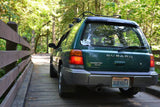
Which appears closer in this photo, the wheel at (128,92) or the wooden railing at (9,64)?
the wooden railing at (9,64)

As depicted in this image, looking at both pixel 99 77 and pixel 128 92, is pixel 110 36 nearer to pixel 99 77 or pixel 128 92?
pixel 99 77

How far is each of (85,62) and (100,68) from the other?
0.31 metres

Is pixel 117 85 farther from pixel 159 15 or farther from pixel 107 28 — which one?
pixel 159 15

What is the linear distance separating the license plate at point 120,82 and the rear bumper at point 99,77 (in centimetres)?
6

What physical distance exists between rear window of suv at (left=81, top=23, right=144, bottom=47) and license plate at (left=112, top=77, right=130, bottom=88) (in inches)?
27.2

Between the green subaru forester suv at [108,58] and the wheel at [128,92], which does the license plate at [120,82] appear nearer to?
the green subaru forester suv at [108,58]

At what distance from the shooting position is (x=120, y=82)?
315 cm

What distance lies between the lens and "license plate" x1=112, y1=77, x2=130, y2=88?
123 inches

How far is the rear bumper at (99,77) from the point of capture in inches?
118

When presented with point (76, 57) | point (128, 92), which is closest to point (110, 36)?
point (76, 57)

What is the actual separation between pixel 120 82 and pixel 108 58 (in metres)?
0.52

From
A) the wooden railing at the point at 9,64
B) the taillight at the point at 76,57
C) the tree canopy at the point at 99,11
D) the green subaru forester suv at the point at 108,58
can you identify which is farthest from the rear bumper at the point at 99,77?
the tree canopy at the point at 99,11

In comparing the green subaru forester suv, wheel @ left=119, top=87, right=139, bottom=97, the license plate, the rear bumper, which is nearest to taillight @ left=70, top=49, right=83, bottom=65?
the green subaru forester suv

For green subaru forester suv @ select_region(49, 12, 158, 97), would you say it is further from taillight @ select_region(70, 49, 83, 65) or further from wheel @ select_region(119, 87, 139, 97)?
wheel @ select_region(119, 87, 139, 97)
